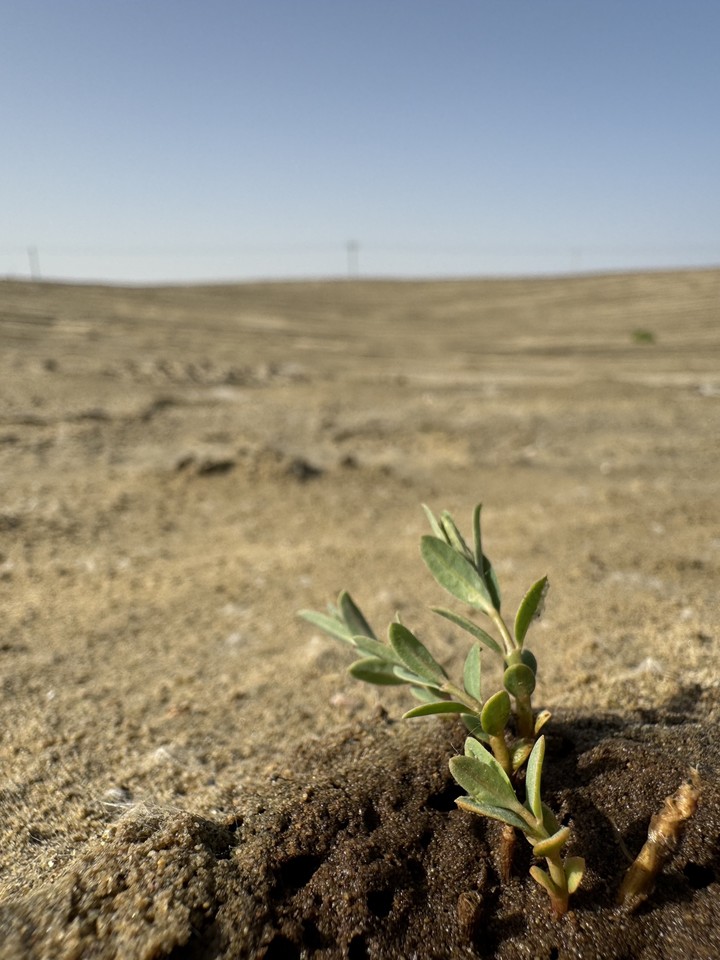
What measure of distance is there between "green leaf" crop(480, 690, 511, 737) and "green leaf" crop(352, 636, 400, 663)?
0.59ft

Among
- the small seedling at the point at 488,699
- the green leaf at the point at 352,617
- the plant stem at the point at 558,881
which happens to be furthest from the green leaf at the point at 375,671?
the plant stem at the point at 558,881

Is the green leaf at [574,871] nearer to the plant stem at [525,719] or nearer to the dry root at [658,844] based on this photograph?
the dry root at [658,844]

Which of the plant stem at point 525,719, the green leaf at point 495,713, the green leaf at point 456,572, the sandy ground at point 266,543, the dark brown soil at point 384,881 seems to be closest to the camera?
the dark brown soil at point 384,881

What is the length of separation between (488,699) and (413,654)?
5.3 inches

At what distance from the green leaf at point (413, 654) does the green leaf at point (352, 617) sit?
178mm

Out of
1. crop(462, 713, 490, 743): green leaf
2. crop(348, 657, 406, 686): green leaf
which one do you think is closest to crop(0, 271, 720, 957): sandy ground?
crop(348, 657, 406, 686): green leaf

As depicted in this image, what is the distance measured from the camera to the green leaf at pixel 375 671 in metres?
0.98

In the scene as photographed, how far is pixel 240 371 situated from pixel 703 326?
6649 millimetres

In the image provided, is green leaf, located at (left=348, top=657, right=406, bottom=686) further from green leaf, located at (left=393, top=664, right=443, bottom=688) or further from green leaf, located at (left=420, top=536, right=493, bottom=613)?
green leaf, located at (left=420, top=536, right=493, bottom=613)

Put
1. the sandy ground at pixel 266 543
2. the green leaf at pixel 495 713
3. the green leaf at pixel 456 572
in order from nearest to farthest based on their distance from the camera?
the green leaf at pixel 495 713 < the green leaf at pixel 456 572 < the sandy ground at pixel 266 543

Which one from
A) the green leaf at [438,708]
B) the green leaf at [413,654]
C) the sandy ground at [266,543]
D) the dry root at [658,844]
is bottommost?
the sandy ground at [266,543]

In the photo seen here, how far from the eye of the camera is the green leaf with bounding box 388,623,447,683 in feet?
2.98

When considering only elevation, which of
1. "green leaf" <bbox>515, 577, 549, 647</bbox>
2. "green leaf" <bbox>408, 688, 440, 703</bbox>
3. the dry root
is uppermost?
"green leaf" <bbox>515, 577, 549, 647</bbox>

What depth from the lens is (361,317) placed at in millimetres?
11383
